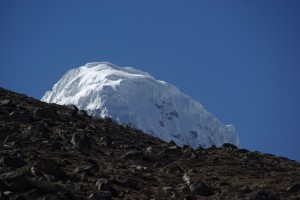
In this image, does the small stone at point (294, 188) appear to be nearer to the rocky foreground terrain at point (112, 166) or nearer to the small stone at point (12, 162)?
the rocky foreground terrain at point (112, 166)

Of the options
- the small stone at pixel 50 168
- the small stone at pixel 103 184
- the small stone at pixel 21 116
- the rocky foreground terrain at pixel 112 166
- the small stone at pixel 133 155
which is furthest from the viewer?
the small stone at pixel 21 116

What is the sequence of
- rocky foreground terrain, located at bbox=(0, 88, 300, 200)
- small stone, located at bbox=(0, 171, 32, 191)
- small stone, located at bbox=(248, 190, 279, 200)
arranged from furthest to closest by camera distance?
small stone, located at bbox=(248, 190, 279, 200)
rocky foreground terrain, located at bbox=(0, 88, 300, 200)
small stone, located at bbox=(0, 171, 32, 191)

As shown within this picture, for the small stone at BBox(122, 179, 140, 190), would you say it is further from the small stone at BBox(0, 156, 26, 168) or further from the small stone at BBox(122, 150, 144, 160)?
the small stone at BBox(122, 150, 144, 160)

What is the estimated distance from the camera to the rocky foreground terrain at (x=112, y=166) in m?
24.8

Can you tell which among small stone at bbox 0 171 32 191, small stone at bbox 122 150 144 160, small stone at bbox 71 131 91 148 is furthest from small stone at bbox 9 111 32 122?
small stone at bbox 0 171 32 191

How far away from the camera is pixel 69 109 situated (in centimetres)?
4766

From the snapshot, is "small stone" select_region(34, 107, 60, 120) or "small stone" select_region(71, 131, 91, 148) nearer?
"small stone" select_region(71, 131, 91, 148)

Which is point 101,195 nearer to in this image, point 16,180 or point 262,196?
point 16,180

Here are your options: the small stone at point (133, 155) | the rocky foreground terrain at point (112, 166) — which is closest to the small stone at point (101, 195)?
the rocky foreground terrain at point (112, 166)

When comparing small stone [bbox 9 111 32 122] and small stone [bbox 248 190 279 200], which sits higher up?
small stone [bbox 9 111 32 122]

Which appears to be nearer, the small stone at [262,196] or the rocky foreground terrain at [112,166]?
the rocky foreground terrain at [112,166]

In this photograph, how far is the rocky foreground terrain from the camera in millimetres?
24750

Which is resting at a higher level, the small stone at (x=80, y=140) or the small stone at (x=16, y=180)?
the small stone at (x=80, y=140)

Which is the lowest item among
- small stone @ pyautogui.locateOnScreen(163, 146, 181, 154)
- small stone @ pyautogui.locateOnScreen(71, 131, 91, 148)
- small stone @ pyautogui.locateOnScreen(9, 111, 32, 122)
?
small stone @ pyautogui.locateOnScreen(71, 131, 91, 148)
